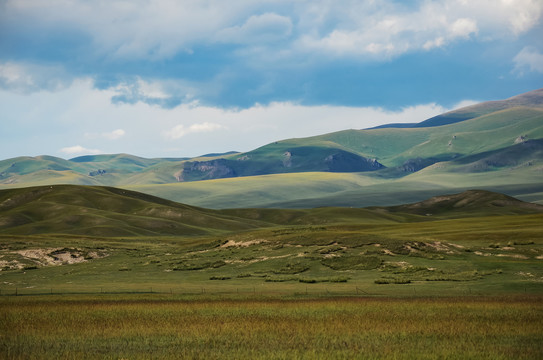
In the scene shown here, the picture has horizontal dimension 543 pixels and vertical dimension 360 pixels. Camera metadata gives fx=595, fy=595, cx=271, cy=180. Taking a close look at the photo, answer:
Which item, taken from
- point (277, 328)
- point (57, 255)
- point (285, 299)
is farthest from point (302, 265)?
point (57, 255)

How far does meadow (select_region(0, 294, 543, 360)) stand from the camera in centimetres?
2453

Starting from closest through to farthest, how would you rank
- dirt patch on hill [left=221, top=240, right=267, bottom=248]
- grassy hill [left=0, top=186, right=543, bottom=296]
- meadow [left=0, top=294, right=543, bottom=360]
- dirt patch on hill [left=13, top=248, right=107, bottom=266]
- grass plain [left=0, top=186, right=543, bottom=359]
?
meadow [left=0, top=294, right=543, bottom=360] < grass plain [left=0, top=186, right=543, bottom=359] < grassy hill [left=0, top=186, right=543, bottom=296] < dirt patch on hill [left=13, top=248, right=107, bottom=266] < dirt patch on hill [left=221, top=240, right=267, bottom=248]

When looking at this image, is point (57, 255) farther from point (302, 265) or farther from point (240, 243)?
point (302, 265)

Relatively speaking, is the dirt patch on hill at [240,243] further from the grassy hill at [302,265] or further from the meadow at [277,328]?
the meadow at [277,328]

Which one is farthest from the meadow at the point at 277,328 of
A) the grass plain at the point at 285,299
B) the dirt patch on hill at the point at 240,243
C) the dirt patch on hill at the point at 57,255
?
the dirt patch on hill at the point at 240,243

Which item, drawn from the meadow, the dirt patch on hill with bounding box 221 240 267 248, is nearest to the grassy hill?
the dirt patch on hill with bounding box 221 240 267 248

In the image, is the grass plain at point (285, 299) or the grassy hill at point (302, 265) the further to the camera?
the grassy hill at point (302, 265)

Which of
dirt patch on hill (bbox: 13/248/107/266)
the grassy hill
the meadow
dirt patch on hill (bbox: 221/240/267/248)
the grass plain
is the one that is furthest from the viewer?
dirt patch on hill (bbox: 221/240/267/248)

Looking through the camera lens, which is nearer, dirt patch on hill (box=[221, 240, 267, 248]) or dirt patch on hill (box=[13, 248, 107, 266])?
dirt patch on hill (box=[13, 248, 107, 266])

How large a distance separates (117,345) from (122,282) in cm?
4193

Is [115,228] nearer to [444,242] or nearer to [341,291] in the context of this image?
[444,242]

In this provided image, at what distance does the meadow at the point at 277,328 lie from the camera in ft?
80.5

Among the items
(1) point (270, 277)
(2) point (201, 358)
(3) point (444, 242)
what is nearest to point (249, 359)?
(2) point (201, 358)

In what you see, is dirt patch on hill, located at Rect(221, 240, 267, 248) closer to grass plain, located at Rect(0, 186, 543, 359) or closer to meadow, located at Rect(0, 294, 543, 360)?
grass plain, located at Rect(0, 186, 543, 359)
